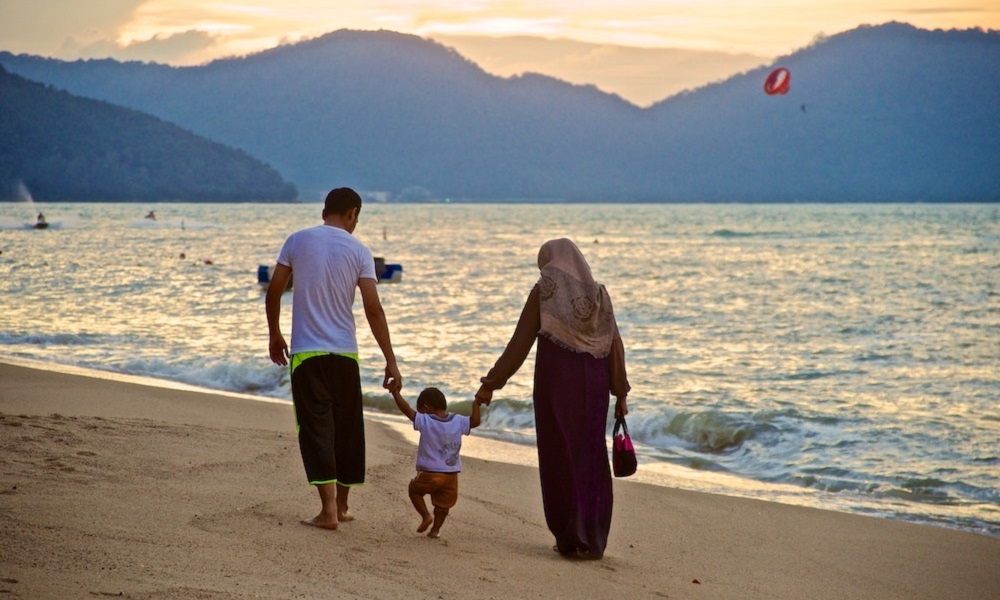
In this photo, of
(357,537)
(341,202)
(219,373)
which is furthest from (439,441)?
(219,373)

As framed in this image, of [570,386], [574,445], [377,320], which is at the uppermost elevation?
[377,320]

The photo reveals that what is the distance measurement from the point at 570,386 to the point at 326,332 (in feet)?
4.09

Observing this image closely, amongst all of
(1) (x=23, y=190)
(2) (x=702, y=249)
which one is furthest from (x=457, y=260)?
(1) (x=23, y=190)

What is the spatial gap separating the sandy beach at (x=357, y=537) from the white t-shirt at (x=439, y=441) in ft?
1.31

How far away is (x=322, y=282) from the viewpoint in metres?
5.34

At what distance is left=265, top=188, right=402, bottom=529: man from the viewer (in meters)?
5.37

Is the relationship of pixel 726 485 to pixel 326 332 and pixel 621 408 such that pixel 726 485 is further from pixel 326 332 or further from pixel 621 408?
pixel 326 332

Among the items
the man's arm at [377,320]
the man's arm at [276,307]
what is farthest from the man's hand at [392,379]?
the man's arm at [276,307]

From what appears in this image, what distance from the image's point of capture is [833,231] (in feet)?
287

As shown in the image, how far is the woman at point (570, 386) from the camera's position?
5.56m

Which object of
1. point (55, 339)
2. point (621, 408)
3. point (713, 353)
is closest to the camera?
point (621, 408)

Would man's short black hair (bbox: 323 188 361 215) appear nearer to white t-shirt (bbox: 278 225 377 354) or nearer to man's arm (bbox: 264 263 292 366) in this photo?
white t-shirt (bbox: 278 225 377 354)

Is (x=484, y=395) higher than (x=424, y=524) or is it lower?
higher

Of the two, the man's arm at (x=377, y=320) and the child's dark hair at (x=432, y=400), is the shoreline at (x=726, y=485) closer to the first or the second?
the child's dark hair at (x=432, y=400)
